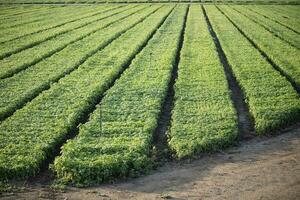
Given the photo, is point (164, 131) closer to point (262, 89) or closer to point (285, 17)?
point (262, 89)

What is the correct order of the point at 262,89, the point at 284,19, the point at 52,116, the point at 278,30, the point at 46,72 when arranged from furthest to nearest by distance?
the point at 284,19 < the point at 278,30 < the point at 46,72 < the point at 262,89 < the point at 52,116

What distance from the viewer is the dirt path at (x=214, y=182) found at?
40.7 feet

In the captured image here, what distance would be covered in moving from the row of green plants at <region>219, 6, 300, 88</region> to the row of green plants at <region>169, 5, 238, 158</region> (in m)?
4.10

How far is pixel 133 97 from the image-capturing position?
20.0 m

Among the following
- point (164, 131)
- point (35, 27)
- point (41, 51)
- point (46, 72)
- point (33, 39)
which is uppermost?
point (35, 27)

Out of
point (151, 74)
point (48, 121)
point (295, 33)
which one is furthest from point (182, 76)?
point (295, 33)

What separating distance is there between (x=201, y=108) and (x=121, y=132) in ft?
14.6

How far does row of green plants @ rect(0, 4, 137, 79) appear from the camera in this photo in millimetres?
26048

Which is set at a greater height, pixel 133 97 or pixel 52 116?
pixel 133 97

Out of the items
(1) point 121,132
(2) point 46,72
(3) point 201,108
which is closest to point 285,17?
(2) point 46,72

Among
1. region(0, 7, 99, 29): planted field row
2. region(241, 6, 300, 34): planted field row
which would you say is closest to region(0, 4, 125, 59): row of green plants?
region(0, 7, 99, 29): planted field row

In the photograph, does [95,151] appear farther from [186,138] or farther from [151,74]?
[151,74]

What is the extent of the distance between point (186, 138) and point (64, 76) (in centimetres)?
1133

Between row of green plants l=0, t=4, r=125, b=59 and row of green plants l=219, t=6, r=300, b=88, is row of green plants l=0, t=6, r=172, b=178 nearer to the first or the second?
row of green plants l=0, t=4, r=125, b=59
